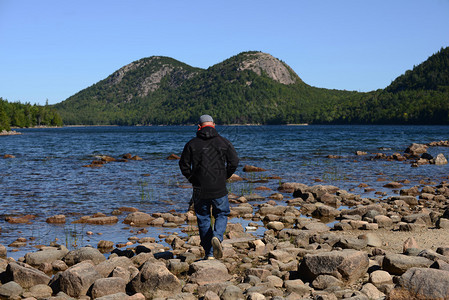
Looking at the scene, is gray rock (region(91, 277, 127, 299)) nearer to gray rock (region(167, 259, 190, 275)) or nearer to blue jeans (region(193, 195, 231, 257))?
gray rock (region(167, 259, 190, 275))

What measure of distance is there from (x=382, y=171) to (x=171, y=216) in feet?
60.6

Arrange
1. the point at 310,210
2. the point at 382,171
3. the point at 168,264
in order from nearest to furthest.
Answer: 1. the point at 168,264
2. the point at 310,210
3. the point at 382,171

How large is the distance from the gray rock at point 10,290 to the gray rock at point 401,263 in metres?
6.32

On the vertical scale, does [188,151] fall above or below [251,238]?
above

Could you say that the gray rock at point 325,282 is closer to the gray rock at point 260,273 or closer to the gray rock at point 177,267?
the gray rock at point 260,273

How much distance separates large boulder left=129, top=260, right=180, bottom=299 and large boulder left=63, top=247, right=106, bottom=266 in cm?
199

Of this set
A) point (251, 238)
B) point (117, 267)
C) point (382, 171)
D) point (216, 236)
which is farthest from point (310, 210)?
point (382, 171)

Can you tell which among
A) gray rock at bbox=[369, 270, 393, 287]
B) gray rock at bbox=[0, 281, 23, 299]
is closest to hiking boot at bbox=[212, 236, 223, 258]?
gray rock at bbox=[369, 270, 393, 287]

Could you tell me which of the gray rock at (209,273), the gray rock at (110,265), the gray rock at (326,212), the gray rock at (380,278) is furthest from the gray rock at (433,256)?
the gray rock at (326,212)

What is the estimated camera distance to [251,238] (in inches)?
427

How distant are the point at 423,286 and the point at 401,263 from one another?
5.57 ft

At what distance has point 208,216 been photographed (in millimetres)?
8852

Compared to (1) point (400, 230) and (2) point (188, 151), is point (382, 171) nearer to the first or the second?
(1) point (400, 230)

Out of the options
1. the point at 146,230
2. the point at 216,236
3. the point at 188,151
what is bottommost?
the point at 146,230
